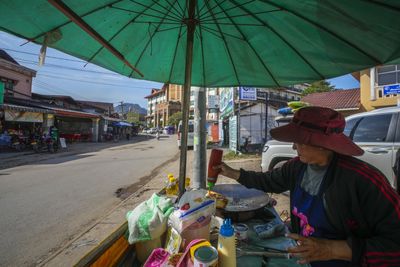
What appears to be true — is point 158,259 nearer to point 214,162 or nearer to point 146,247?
point 146,247

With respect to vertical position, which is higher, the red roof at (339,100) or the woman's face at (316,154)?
the red roof at (339,100)

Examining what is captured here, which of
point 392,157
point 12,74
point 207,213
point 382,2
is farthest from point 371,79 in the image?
point 12,74

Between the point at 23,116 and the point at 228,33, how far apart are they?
795 inches

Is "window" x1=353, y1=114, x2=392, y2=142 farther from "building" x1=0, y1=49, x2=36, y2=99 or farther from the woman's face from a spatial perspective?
"building" x1=0, y1=49, x2=36, y2=99

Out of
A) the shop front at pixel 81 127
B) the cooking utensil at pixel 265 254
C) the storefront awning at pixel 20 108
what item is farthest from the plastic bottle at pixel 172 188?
the shop front at pixel 81 127

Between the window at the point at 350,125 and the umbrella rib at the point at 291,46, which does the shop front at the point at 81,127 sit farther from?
the umbrella rib at the point at 291,46

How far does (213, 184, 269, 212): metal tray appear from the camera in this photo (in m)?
2.04

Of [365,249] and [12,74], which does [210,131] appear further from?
[365,249]

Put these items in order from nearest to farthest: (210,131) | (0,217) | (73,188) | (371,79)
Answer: (0,217)
(73,188)
(371,79)
(210,131)

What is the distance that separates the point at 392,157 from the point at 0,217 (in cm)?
756

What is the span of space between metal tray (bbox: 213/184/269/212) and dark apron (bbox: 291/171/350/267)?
546 millimetres

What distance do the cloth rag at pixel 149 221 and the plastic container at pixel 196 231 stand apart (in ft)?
0.75

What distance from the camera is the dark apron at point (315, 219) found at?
135 centimetres

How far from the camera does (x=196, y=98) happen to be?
4930 mm
